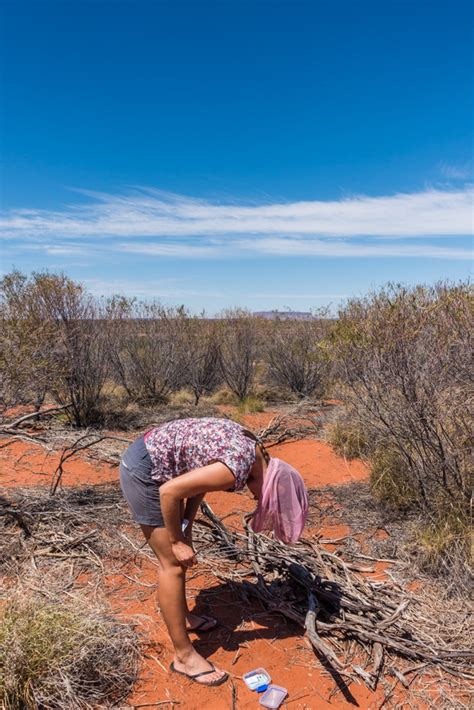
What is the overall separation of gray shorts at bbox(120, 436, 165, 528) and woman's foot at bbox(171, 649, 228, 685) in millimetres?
766

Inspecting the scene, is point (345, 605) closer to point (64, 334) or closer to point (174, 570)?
point (174, 570)

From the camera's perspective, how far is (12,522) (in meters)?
4.07

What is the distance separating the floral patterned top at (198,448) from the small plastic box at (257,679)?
43.1 inches

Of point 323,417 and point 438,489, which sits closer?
point 438,489

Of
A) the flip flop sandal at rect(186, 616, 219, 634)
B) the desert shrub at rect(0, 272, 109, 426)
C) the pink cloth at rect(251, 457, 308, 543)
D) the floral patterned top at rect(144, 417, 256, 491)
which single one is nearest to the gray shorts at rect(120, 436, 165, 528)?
the floral patterned top at rect(144, 417, 256, 491)

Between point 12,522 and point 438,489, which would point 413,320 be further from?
point 12,522

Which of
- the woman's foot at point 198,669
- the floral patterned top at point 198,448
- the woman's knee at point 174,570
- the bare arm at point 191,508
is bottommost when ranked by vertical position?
the woman's foot at point 198,669

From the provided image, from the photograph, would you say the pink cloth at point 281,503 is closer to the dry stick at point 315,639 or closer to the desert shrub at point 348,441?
the dry stick at point 315,639

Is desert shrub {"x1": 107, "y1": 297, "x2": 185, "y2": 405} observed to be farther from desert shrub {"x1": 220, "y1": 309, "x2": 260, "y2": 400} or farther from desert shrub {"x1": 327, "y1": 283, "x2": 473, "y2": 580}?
desert shrub {"x1": 327, "y1": 283, "x2": 473, "y2": 580}

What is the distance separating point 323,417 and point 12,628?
7477 mm

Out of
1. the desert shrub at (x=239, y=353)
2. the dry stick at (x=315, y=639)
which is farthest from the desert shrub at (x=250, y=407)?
the dry stick at (x=315, y=639)

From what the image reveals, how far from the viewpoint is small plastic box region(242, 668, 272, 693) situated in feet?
8.13

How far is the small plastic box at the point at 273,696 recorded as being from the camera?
2.37m

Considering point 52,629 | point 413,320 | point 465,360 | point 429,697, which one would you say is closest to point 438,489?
point 465,360
